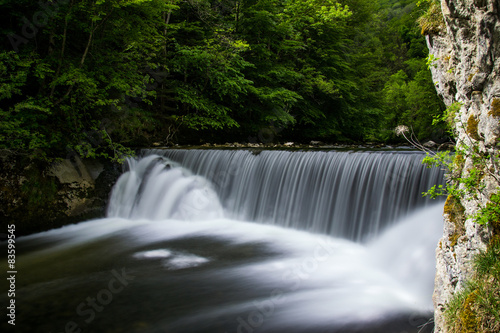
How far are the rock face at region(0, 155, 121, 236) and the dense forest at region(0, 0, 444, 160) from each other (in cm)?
43

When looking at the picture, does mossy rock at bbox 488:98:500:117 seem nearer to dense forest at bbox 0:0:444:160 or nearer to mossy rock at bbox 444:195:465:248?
mossy rock at bbox 444:195:465:248

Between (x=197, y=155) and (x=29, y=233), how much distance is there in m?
4.59

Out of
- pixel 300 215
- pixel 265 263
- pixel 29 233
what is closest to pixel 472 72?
pixel 265 263

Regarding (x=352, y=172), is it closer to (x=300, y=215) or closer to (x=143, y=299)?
(x=300, y=215)

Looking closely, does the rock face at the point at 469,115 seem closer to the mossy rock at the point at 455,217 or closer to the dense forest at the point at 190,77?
the mossy rock at the point at 455,217

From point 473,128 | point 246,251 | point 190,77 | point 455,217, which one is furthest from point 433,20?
point 190,77

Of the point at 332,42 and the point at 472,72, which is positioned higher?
the point at 332,42

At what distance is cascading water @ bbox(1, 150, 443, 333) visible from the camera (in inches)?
158

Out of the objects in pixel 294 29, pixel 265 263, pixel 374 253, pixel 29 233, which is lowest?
pixel 29 233

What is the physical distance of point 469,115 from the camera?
3000 millimetres

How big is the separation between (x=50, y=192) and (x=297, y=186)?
607cm

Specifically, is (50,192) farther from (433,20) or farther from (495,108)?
(495,108)

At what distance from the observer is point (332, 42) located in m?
16.7

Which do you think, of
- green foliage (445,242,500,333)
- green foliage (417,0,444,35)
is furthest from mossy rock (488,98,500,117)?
green foliage (417,0,444,35)
